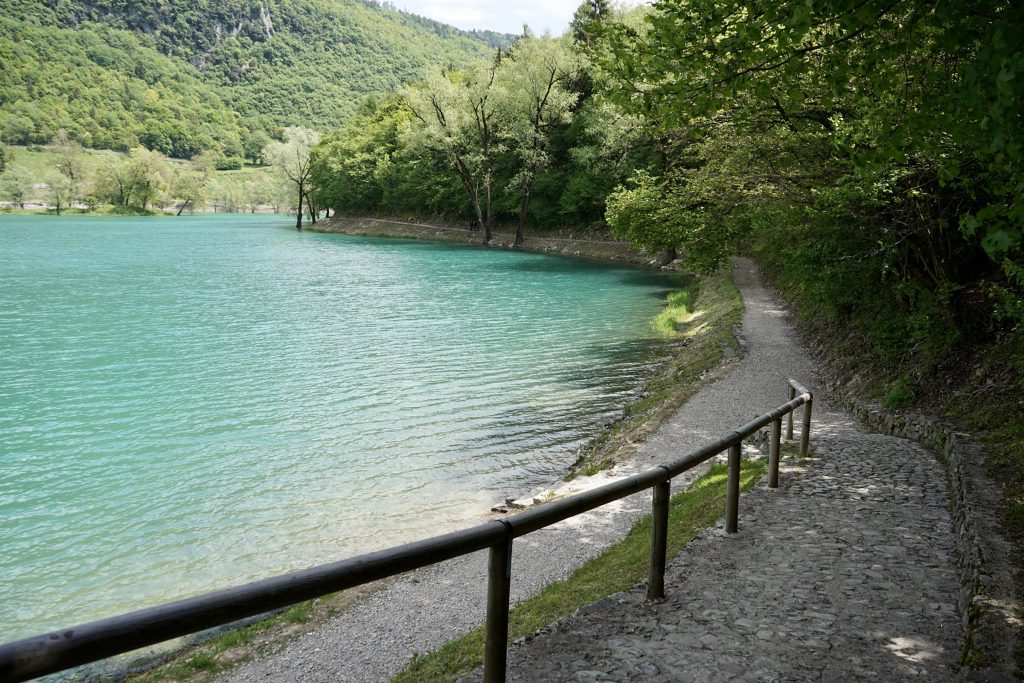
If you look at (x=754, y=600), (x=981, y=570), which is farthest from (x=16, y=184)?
(x=981, y=570)

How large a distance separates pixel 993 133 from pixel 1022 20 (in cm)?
66

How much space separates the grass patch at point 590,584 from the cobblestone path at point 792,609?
0.42 metres

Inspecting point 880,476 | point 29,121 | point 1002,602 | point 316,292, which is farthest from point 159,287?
point 29,121

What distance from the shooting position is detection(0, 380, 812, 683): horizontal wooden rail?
207 cm

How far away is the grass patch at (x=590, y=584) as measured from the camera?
5.51 metres

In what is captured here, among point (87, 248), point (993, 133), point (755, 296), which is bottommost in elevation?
point (87, 248)

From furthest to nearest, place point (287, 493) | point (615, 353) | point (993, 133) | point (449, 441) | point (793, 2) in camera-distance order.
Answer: point (615, 353), point (449, 441), point (287, 493), point (793, 2), point (993, 133)

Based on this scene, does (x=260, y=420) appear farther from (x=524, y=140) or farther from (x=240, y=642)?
(x=524, y=140)

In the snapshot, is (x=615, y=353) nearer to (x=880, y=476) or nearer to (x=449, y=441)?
(x=449, y=441)

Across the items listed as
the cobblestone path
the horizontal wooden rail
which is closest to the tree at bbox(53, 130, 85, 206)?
the cobblestone path

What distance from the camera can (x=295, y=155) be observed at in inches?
3814

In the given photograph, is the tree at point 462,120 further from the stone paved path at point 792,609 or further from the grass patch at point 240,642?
the stone paved path at point 792,609

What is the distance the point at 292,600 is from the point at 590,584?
14.8 ft

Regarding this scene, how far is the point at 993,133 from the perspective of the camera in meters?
4.02
